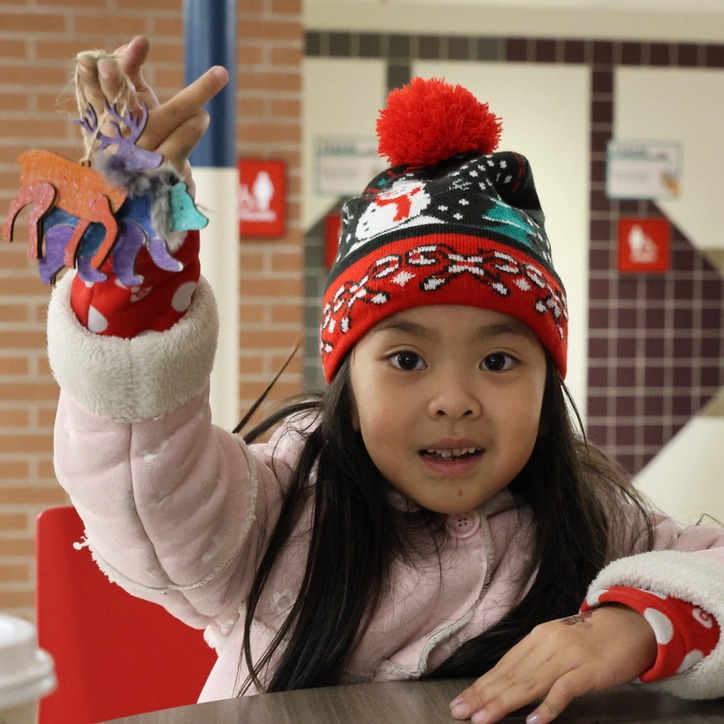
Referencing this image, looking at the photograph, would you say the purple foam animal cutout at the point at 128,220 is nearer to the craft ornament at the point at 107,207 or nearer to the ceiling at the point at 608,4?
the craft ornament at the point at 107,207

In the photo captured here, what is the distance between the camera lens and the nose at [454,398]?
97cm

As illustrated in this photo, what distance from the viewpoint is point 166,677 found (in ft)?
3.82

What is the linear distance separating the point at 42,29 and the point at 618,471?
2171 mm

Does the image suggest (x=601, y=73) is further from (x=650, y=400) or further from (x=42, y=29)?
(x=42, y=29)

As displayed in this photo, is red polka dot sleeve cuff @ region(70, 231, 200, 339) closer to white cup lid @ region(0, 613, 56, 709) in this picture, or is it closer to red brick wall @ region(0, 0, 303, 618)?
white cup lid @ region(0, 613, 56, 709)

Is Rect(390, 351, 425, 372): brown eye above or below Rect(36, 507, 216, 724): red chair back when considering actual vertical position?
above

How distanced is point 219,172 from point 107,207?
75cm

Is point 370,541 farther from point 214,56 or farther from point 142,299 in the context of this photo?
point 214,56

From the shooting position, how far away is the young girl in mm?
831

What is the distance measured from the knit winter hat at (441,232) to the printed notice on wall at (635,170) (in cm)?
373

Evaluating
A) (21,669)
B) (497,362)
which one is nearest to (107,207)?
(21,669)

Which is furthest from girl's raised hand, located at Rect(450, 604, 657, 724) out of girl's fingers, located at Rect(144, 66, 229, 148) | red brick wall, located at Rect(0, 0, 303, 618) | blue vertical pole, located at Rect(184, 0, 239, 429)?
red brick wall, located at Rect(0, 0, 303, 618)

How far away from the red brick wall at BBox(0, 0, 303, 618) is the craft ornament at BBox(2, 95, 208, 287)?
6.50ft

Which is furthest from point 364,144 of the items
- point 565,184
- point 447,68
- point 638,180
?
point 638,180
